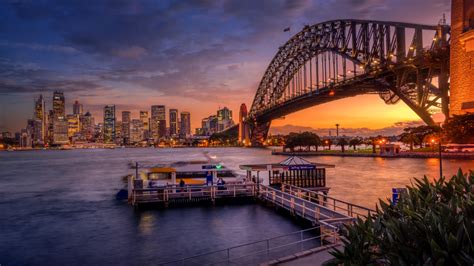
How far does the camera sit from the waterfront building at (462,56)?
52.0 meters

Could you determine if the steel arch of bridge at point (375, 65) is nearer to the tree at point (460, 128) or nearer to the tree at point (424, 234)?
the tree at point (460, 128)

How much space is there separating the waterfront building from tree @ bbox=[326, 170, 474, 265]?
174ft

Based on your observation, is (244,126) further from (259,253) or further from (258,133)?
(259,253)

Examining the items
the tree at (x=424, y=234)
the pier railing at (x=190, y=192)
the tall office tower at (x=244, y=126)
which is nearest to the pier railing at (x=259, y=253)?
the tree at (x=424, y=234)

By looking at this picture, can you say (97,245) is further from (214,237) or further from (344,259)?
(344,259)

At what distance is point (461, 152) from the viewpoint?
201 ft

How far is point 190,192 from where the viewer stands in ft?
86.8

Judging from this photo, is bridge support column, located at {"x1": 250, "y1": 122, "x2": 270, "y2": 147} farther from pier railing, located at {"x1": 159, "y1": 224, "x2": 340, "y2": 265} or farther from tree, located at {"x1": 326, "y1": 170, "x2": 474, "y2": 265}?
tree, located at {"x1": 326, "y1": 170, "x2": 474, "y2": 265}

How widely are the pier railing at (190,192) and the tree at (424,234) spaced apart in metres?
20.6

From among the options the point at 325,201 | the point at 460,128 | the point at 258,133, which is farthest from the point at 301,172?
the point at 258,133

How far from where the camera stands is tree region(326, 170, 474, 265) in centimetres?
476

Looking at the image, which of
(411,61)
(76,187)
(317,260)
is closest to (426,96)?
(411,61)

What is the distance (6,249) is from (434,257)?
19.2m

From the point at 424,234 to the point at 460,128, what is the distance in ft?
187
